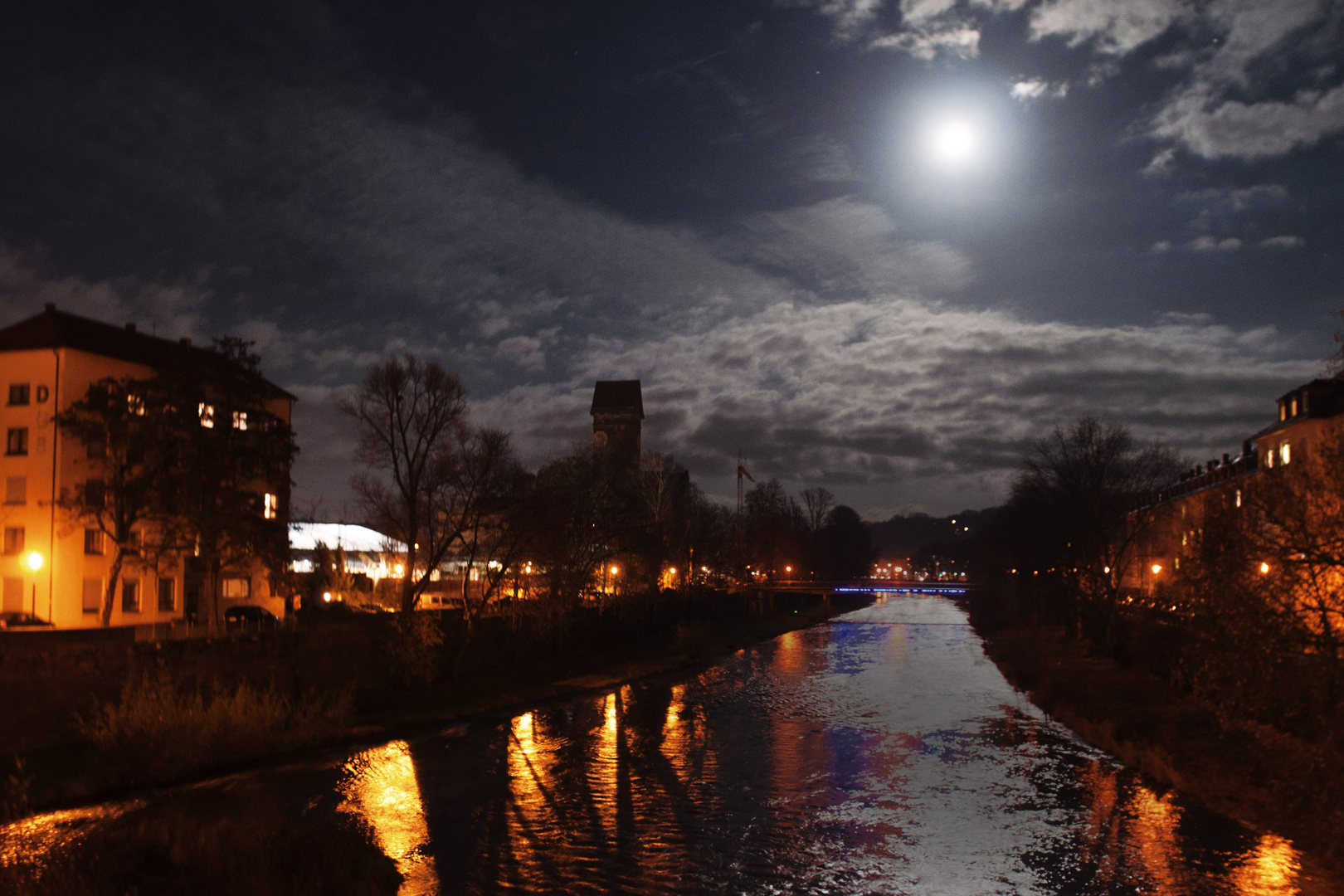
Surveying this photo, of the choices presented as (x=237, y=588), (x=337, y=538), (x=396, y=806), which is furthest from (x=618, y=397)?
(x=396, y=806)

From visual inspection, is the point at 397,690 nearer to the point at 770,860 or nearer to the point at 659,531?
the point at 770,860

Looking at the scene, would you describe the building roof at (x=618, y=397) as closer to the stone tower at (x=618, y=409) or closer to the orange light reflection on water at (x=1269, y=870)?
the stone tower at (x=618, y=409)

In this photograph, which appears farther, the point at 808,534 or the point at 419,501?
the point at 808,534

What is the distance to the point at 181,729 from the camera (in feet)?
84.5

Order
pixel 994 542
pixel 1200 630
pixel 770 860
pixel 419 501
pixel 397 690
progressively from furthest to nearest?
pixel 994 542
pixel 419 501
pixel 397 690
pixel 770 860
pixel 1200 630

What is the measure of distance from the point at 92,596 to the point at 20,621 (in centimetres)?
566

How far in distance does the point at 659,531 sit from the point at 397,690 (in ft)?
100

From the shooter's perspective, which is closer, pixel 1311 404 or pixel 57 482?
pixel 57 482

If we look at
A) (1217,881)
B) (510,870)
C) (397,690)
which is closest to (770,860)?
(510,870)

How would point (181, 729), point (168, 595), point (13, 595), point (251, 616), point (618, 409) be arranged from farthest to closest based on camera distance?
1. point (618, 409)
2. point (168, 595)
3. point (251, 616)
4. point (13, 595)
5. point (181, 729)

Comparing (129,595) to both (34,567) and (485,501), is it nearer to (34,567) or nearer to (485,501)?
(34,567)

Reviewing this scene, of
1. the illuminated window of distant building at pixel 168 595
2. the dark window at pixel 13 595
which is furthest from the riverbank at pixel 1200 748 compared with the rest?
the dark window at pixel 13 595

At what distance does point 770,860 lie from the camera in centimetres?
1855

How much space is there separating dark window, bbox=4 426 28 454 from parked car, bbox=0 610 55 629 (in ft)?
29.0
